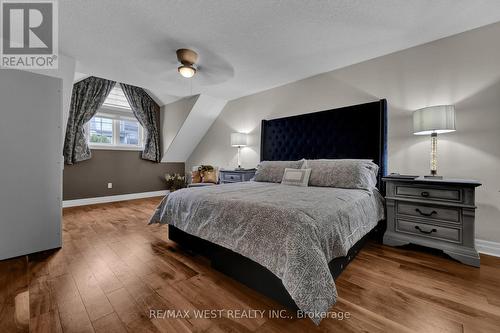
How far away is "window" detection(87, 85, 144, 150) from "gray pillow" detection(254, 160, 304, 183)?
137 inches

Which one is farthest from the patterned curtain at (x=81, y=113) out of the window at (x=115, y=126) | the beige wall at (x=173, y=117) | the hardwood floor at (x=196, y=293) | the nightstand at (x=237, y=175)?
the nightstand at (x=237, y=175)

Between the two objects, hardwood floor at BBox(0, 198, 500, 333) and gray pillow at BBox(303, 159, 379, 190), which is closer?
hardwood floor at BBox(0, 198, 500, 333)

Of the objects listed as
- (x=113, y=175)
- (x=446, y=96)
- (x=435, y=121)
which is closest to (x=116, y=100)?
(x=113, y=175)

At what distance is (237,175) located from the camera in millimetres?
3930

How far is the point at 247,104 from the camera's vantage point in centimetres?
440

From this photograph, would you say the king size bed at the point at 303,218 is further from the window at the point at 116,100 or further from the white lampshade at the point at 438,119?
the window at the point at 116,100

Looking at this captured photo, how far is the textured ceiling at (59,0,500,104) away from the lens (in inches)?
75.1

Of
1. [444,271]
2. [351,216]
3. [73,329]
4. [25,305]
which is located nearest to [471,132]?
→ [444,271]

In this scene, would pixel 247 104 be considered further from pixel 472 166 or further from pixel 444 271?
pixel 444 271

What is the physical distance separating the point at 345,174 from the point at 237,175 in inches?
79.9

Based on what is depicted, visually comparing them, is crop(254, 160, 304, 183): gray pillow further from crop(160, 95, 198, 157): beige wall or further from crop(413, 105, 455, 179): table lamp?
crop(160, 95, 198, 157): beige wall

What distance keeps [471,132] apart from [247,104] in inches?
134

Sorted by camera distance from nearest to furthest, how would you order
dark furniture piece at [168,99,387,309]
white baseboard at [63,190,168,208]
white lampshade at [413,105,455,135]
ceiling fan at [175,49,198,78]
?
1. dark furniture piece at [168,99,387,309]
2. white lampshade at [413,105,455,135]
3. ceiling fan at [175,49,198,78]
4. white baseboard at [63,190,168,208]

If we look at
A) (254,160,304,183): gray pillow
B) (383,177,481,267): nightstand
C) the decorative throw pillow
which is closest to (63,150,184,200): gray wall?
(254,160,304,183): gray pillow
